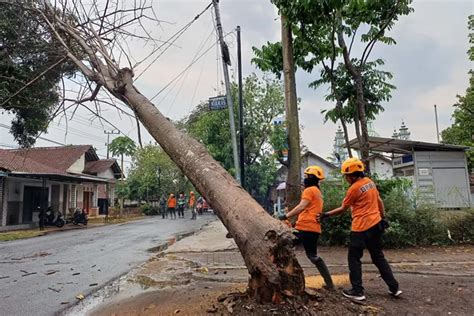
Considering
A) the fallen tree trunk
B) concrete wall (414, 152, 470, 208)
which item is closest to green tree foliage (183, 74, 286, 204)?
concrete wall (414, 152, 470, 208)

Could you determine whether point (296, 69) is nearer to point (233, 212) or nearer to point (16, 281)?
point (233, 212)

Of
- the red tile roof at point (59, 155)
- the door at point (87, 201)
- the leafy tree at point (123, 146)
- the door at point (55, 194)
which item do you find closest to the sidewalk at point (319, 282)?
the door at point (55, 194)

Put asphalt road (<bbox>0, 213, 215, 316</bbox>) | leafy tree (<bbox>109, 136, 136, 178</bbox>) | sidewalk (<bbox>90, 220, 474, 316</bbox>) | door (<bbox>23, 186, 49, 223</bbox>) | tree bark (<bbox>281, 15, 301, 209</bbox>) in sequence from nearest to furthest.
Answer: sidewalk (<bbox>90, 220, 474, 316</bbox>) → asphalt road (<bbox>0, 213, 215, 316</bbox>) → tree bark (<bbox>281, 15, 301, 209</bbox>) → door (<bbox>23, 186, 49, 223</bbox>) → leafy tree (<bbox>109, 136, 136, 178</bbox>)

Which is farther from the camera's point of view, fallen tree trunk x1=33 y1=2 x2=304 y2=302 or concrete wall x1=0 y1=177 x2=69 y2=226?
concrete wall x1=0 y1=177 x2=69 y2=226

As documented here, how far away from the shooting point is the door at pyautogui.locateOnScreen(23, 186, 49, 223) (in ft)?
70.3

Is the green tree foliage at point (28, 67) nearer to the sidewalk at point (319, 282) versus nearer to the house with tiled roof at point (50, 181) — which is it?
the house with tiled roof at point (50, 181)

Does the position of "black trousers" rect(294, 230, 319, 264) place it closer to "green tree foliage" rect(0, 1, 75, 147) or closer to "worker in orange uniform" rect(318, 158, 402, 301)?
"worker in orange uniform" rect(318, 158, 402, 301)

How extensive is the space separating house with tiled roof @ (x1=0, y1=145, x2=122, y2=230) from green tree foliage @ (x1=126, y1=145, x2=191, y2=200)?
8.65ft

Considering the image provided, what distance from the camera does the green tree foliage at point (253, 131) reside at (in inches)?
978

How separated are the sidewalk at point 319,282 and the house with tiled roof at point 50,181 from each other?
8589 mm

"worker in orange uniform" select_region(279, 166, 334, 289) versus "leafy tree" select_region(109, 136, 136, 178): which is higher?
"leafy tree" select_region(109, 136, 136, 178)

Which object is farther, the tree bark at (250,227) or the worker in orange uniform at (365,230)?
the worker in orange uniform at (365,230)

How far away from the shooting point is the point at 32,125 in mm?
14656

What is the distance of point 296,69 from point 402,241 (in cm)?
482
